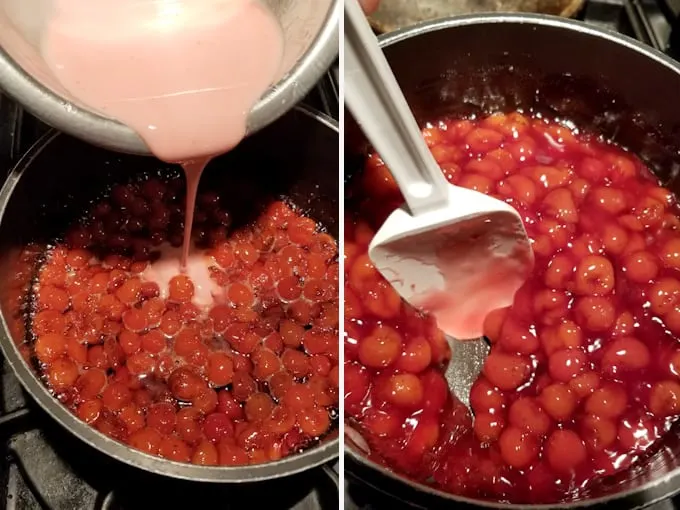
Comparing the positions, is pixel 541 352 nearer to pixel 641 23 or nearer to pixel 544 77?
pixel 544 77

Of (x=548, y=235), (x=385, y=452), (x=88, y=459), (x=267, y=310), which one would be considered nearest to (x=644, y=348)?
(x=548, y=235)

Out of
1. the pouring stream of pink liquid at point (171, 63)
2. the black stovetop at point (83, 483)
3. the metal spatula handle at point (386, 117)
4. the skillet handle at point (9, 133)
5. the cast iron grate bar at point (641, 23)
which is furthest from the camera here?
the cast iron grate bar at point (641, 23)

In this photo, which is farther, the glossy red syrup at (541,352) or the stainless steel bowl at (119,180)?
the glossy red syrup at (541,352)

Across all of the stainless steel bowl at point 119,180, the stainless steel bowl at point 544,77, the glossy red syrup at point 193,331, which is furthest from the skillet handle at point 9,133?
the stainless steel bowl at point 544,77

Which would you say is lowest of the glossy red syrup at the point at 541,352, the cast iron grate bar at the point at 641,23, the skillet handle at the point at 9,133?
the glossy red syrup at the point at 541,352

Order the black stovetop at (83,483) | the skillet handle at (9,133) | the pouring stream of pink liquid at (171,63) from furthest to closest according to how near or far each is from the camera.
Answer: the skillet handle at (9,133)
the black stovetop at (83,483)
the pouring stream of pink liquid at (171,63)

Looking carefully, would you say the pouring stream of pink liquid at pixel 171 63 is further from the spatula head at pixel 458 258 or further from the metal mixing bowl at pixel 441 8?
the metal mixing bowl at pixel 441 8

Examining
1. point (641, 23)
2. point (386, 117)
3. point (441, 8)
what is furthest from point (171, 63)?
point (641, 23)
